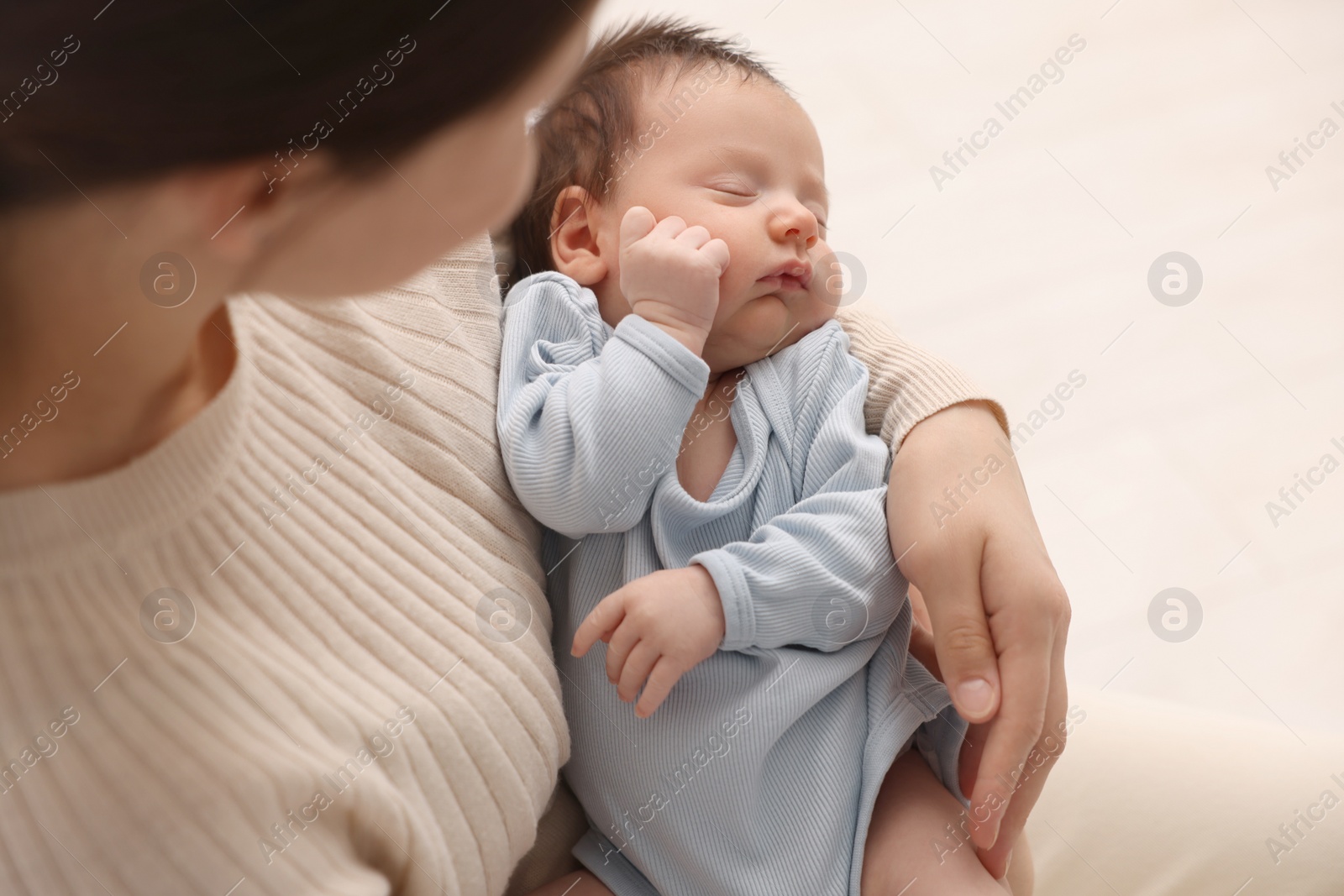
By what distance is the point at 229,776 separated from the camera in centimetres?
56

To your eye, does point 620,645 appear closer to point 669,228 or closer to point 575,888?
point 575,888

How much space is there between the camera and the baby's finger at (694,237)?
83 cm

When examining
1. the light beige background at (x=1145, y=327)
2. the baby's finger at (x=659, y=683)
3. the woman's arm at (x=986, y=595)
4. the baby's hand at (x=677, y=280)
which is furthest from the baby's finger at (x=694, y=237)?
the light beige background at (x=1145, y=327)

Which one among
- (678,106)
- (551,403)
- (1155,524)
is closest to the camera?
(551,403)

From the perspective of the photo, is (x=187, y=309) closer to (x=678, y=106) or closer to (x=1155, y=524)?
(x=678, y=106)

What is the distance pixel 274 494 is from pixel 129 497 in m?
0.11

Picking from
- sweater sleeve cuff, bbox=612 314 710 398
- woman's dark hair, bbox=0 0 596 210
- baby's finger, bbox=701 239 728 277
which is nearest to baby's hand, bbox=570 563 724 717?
sweater sleeve cuff, bbox=612 314 710 398

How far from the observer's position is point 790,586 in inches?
30.3

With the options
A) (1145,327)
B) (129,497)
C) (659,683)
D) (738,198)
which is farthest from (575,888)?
(1145,327)

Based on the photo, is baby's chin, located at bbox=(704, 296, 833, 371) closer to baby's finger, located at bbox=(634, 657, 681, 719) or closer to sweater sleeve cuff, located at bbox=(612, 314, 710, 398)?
sweater sleeve cuff, located at bbox=(612, 314, 710, 398)

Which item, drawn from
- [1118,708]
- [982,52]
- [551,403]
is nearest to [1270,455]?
[1118,708]

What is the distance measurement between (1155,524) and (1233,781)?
768 mm

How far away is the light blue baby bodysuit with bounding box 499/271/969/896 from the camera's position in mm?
771

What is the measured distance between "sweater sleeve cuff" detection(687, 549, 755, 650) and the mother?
13 centimetres
